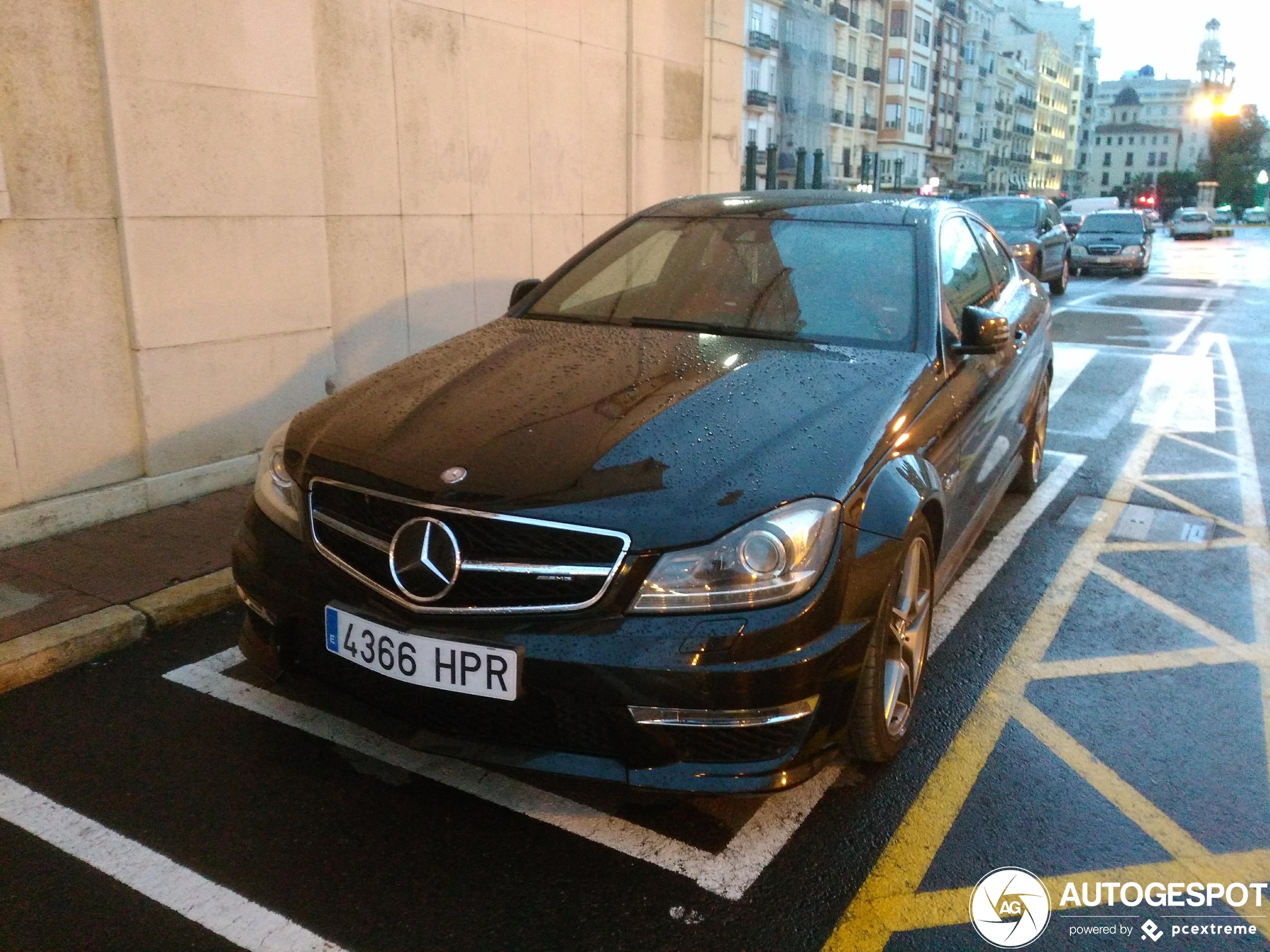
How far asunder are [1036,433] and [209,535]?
444 cm

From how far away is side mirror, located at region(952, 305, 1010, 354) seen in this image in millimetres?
3750

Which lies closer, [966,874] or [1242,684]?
[966,874]

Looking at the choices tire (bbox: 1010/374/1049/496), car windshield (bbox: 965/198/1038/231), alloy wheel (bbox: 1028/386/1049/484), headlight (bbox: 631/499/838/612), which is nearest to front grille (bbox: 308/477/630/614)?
headlight (bbox: 631/499/838/612)

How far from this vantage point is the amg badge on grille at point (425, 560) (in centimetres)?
258

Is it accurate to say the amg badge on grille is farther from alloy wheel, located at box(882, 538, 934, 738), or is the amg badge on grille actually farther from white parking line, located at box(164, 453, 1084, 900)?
alloy wheel, located at box(882, 538, 934, 738)

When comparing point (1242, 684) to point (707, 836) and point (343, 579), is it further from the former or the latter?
point (343, 579)

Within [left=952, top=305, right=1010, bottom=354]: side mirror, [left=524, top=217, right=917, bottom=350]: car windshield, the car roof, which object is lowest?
[left=952, top=305, right=1010, bottom=354]: side mirror

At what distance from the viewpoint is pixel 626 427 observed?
2922mm

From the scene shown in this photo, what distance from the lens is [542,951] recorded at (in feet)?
7.85

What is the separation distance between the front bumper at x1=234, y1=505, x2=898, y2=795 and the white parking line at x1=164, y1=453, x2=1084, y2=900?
0.28m

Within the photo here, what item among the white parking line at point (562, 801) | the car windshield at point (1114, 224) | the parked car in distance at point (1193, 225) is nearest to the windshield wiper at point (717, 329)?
the white parking line at point (562, 801)

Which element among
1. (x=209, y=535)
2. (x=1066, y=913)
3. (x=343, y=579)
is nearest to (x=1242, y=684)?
(x=1066, y=913)

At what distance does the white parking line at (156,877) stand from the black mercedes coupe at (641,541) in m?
0.53

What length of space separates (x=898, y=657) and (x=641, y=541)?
1028mm
